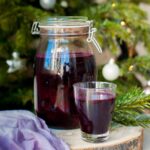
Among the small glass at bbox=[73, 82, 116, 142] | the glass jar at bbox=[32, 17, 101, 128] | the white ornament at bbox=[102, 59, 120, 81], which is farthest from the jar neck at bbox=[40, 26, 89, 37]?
the white ornament at bbox=[102, 59, 120, 81]

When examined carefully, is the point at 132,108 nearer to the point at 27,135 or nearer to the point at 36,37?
the point at 27,135

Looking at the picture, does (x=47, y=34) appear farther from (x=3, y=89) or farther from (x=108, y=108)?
(x=3, y=89)

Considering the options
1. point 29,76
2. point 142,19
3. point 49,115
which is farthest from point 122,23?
point 49,115

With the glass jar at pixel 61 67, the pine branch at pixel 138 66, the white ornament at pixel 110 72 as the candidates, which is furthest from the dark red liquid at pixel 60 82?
the pine branch at pixel 138 66

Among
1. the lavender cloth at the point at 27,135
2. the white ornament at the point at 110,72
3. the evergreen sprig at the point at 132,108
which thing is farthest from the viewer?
the white ornament at the point at 110,72

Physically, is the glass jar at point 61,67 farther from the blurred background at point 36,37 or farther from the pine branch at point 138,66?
the pine branch at point 138,66

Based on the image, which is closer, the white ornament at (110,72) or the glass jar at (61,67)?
the glass jar at (61,67)

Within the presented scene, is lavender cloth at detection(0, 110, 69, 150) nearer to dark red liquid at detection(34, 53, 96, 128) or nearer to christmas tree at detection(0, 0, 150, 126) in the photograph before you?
dark red liquid at detection(34, 53, 96, 128)
